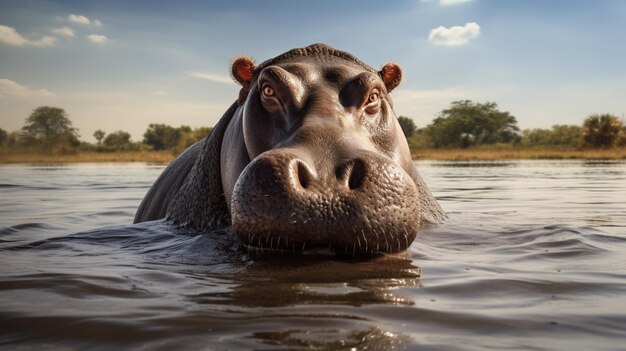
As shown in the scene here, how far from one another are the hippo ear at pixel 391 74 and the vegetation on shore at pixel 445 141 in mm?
33592

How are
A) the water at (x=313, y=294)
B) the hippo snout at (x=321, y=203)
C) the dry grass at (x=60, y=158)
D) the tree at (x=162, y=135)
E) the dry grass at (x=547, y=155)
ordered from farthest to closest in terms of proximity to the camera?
the tree at (x=162, y=135)
the dry grass at (x=60, y=158)
the dry grass at (x=547, y=155)
the hippo snout at (x=321, y=203)
the water at (x=313, y=294)

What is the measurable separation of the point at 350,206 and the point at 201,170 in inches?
89.0

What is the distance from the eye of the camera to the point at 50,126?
201 feet

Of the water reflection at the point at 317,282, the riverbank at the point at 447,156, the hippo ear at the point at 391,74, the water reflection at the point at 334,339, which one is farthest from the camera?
the riverbank at the point at 447,156

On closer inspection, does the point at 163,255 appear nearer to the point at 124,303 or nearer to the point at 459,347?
the point at 124,303

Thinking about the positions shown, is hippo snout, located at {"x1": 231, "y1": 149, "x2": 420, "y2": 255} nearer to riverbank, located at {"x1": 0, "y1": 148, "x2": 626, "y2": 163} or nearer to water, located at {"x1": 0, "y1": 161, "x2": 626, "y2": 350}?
water, located at {"x1": 0, "y1": 161, "x2": 626, "y2": 350}

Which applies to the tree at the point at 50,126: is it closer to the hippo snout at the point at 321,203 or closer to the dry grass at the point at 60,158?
the dry grass at the point at 60,158

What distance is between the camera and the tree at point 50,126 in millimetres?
56312

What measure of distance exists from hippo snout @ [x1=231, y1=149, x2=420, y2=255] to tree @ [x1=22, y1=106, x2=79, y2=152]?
54309 millimetres

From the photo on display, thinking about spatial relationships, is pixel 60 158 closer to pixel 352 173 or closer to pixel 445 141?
pixel 445 141

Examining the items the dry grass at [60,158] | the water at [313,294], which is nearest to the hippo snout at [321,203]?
the water at [313,294]

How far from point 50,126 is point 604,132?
4581cm

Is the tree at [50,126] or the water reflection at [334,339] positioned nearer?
the water reflection at [334,339]

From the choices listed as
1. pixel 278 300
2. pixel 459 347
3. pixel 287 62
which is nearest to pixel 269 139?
pixel 287 62
